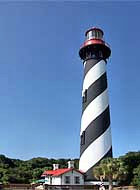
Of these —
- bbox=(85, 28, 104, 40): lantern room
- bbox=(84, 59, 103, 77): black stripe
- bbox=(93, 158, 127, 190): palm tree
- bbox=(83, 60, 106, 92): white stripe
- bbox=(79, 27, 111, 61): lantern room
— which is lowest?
bbox=(93, 158, 127, 190): palm tree

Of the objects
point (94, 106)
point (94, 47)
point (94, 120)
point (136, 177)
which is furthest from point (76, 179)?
point (94, 47)

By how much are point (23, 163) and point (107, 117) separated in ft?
68.5

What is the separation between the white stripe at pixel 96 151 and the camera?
29297 millimetres

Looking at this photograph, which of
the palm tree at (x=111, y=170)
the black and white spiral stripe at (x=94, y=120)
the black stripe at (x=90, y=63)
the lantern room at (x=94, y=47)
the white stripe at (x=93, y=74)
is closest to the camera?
the palm tree at (x=111, y=170)

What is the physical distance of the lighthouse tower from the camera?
29531mm

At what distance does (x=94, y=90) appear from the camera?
3116cm

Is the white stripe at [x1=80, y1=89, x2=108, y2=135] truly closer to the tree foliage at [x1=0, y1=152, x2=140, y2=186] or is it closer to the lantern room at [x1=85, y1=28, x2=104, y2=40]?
the tree foliage at [x1=0, y1=152, x2=140, y2=186]

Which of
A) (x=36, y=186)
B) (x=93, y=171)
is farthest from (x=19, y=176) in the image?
(x=93, y=171)

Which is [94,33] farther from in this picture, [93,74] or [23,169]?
[23,169]

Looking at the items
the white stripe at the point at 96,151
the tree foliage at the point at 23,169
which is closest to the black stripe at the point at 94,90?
the white stripe at the point at 96,151

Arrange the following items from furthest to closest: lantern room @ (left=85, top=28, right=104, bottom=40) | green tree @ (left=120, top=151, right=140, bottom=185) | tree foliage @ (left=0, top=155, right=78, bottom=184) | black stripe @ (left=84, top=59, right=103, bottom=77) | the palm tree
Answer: tree foliage @ (left=0, top=155, right=78, bottom=184) → lantern room @ (left=85, top=28, right=104, bottom=40) → black stripe @ (left=84, top=59, right=103, bottom=77) → green tree @ (left=120, top=151, right=140, bottom=185) → the palm tree

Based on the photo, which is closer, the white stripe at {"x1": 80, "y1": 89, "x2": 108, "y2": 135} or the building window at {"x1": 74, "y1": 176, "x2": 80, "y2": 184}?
the building window at {"x1": 74, "y1": 176, "x2": 80, "y2": 184}

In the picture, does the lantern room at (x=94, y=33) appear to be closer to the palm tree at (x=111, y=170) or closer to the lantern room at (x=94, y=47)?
the lantern room at (x=94, y=47)

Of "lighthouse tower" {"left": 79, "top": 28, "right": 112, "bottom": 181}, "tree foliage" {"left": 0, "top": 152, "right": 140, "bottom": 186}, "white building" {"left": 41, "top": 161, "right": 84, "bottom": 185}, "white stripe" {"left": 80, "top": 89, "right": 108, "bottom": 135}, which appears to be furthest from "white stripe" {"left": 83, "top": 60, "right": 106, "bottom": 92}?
"white building" {"left": 41, "top": 161, "right": 84, "bottom": 185}
